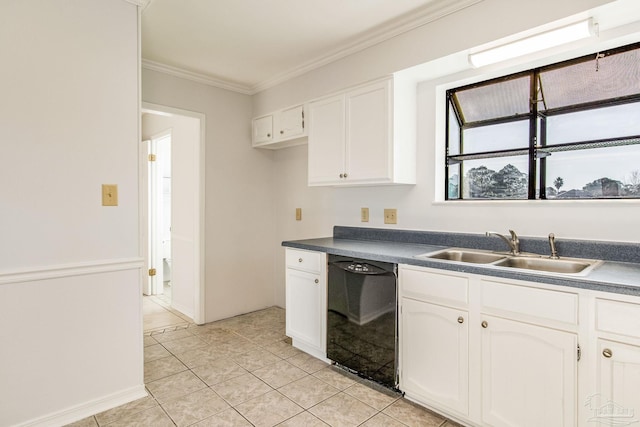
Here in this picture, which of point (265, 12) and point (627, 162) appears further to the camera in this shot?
point (265, 12)

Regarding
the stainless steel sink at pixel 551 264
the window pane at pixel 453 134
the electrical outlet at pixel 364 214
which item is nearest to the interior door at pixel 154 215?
the electrical outlet at pixel 364 214

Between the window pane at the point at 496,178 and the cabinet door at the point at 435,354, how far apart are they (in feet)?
3.28

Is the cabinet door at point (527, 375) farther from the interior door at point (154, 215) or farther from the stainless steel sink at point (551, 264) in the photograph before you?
the interior door at point (154, 215)

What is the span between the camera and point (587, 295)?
146 cm

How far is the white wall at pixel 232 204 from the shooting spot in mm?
3500

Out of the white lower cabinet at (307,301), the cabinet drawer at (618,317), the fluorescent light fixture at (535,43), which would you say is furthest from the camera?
the white lower cabinet at (307,301)

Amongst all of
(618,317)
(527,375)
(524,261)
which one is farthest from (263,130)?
(618,317)

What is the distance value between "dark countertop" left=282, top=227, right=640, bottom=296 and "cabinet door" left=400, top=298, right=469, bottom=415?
274 mm

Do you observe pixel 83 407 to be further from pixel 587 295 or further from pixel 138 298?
pixel 587 295

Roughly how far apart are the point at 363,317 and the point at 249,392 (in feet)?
2.89

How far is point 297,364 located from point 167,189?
3.31 metres

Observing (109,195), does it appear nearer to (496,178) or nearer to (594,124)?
(496,178)

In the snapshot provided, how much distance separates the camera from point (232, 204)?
3.70 metres

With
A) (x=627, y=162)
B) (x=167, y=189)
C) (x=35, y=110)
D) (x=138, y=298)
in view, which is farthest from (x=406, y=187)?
(x=167, y=189)
